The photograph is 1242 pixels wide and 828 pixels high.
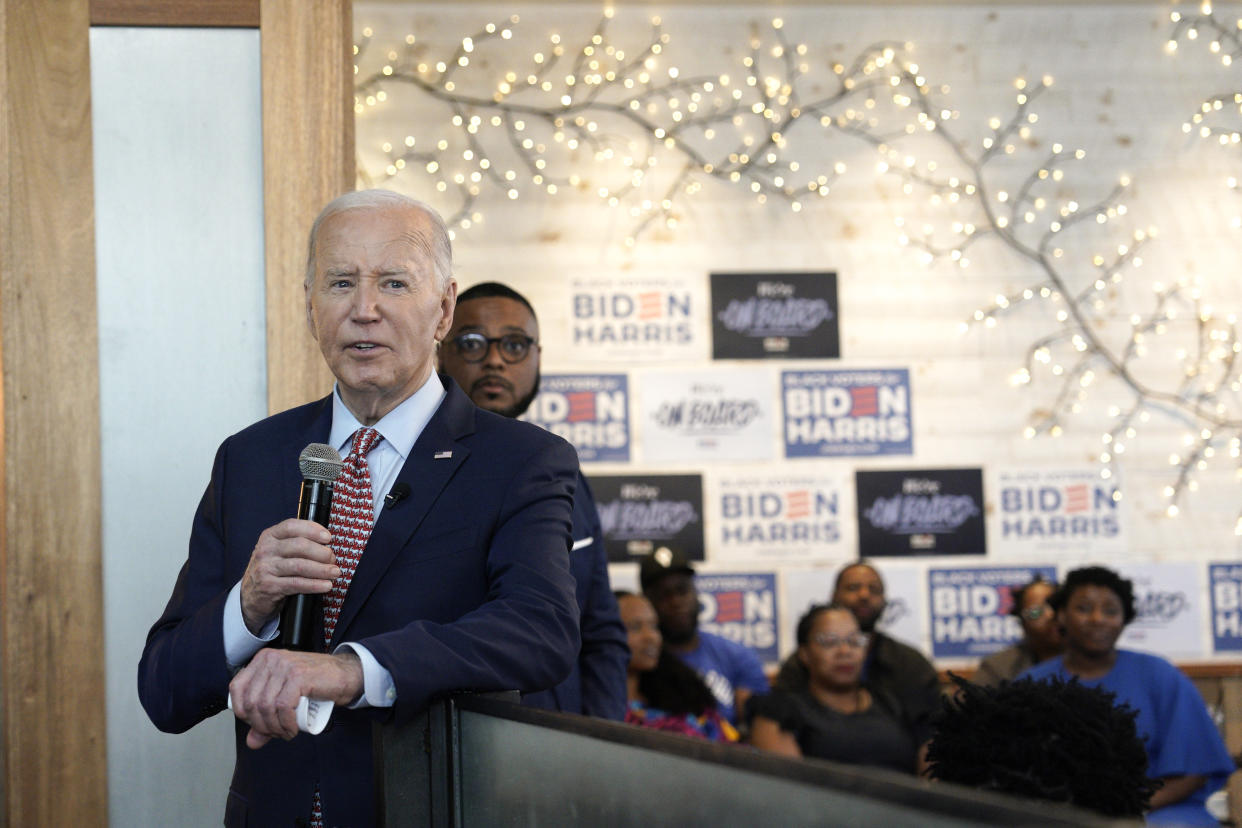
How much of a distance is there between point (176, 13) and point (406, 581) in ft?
3.94

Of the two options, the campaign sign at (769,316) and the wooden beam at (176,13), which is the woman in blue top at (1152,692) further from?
the wooden beam at (176,13)

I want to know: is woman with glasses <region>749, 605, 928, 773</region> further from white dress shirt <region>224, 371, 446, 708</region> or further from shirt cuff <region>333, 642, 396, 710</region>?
shirt cuff <region>333, 642, 396, 710</region>

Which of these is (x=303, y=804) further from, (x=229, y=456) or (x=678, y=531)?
(x=678, y=531)

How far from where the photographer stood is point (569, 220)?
5.37 metres

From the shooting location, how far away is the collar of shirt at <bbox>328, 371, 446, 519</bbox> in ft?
4.96

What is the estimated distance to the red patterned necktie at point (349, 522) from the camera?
1.44 meters

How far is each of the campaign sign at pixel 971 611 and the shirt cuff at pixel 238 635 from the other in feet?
14.7

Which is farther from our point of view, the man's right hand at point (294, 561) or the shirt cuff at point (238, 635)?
the shirt cuff at point (238, 635)

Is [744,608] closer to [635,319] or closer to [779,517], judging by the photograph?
[779,517]

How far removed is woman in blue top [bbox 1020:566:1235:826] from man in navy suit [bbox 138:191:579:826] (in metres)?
2.47

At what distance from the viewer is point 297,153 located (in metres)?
2.09

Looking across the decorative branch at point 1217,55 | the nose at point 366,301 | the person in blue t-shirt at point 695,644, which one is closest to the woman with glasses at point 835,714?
the person in blue t-shirt at point 695,644

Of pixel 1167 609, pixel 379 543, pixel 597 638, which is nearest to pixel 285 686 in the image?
pixel 379 543

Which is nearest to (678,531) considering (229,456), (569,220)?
(569,220)
